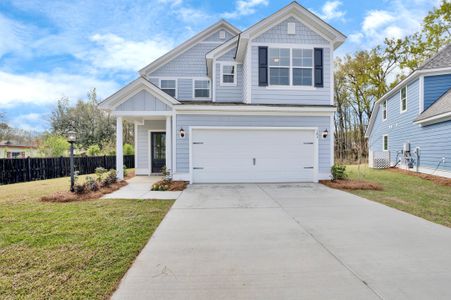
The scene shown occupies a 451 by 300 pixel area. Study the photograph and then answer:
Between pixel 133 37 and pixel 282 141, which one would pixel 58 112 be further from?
pixel 282 141

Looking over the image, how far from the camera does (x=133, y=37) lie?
15859 millimetres

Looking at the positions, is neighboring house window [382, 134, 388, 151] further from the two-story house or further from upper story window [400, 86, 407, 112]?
the two-story house

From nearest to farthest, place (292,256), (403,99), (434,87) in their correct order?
(292,256) → (434,87) → (403,99)

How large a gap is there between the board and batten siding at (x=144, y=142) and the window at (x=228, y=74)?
13.8ft

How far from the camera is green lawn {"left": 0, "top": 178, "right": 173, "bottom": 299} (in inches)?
106

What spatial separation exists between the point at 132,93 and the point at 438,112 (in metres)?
14.1

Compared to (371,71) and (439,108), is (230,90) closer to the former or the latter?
(439,108)

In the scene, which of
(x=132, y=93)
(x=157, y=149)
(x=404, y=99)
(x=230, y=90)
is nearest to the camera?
(x=132, y=93)

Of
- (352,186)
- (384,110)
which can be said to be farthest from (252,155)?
(384,110)

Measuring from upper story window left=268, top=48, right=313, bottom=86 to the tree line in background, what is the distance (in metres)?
13.0

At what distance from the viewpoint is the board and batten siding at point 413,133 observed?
453 inches

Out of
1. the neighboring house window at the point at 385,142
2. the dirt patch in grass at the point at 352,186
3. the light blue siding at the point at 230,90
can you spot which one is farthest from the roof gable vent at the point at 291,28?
the neighboring house window at the point at 385,142

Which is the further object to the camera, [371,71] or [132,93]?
[371,71]

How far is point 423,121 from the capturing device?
12.5 m
